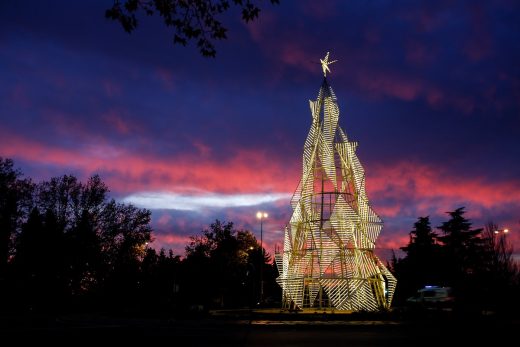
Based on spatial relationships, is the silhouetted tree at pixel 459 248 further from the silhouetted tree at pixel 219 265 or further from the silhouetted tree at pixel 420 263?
the silhouetted tree at pixel 219 265

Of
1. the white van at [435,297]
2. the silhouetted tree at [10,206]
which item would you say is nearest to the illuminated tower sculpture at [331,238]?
the white van at [435,297]

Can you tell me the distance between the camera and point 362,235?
3719cm

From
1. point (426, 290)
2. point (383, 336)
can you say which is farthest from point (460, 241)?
point (383, 336)

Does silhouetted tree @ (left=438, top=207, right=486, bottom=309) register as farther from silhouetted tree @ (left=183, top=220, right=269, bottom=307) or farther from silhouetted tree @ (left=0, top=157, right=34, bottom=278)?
silhouetted tree @ (left=0, top=157, right=34, bottom=278)

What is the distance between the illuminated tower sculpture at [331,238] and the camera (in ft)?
119

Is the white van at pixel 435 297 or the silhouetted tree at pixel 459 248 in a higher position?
the silhouetted tree at pixel 459 248

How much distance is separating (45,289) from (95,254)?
5.30m

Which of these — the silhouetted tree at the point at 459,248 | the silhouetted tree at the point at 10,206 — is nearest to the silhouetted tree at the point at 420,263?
the silhouetted tree at the point at 459,248

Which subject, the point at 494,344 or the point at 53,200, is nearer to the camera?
the point at 494,344

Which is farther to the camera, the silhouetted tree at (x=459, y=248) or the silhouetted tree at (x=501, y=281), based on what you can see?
the silhouetted tree at (x=459, y=248)

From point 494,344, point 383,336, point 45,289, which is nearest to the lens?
point 494,344

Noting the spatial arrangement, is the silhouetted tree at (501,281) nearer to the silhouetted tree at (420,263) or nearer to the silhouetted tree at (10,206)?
the silhouetted tree at (420,263)

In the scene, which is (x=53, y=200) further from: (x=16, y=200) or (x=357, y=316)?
(x=357, y=316)

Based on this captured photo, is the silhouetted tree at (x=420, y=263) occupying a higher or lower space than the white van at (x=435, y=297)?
higher
